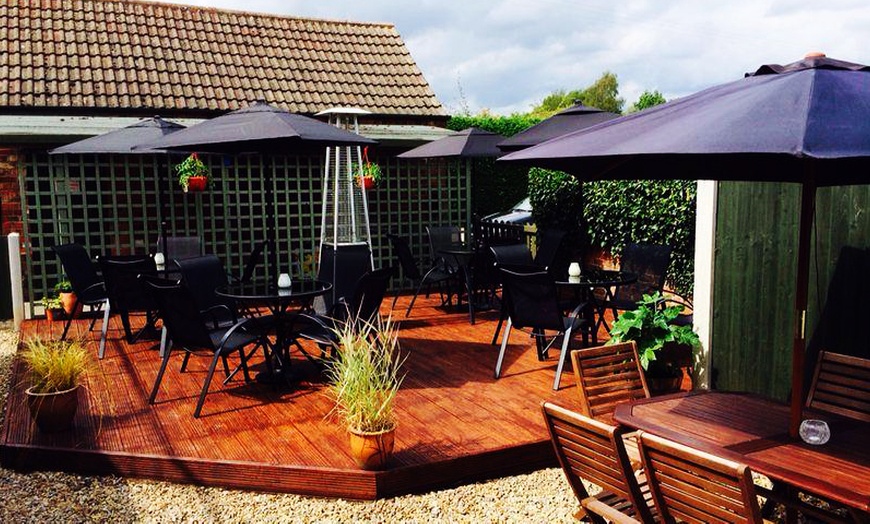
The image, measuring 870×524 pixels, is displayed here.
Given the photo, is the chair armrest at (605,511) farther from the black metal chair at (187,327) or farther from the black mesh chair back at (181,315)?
the black mesh chair back at (181,315)

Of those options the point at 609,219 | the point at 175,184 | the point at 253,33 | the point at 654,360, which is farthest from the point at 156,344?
the point at 253,33

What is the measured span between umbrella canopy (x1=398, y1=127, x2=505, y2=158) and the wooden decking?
10.4ft

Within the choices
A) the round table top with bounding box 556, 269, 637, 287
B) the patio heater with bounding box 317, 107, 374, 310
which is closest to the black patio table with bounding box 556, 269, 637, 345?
the round table top with bounding box 556, 269, 637, 287

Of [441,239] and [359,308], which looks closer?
[359,308]

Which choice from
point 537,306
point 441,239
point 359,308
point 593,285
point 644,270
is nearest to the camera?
point 359,308

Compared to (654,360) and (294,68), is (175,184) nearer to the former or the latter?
(294,68)

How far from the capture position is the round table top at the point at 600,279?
5543 mm

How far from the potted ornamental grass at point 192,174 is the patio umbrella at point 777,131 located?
20.3 ft

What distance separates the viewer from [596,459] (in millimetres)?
2545

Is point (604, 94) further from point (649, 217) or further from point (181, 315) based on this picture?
point (181, 315)

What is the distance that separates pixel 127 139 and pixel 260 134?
2.51 m

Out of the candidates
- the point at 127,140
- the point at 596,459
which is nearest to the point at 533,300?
the point at 596,459

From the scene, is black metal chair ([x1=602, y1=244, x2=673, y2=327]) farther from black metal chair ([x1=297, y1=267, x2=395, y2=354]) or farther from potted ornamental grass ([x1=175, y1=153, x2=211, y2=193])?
potted ornamental grass ([x1=175, y1=153, x2=211, y2=193])

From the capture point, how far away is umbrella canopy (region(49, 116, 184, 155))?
6.50m
